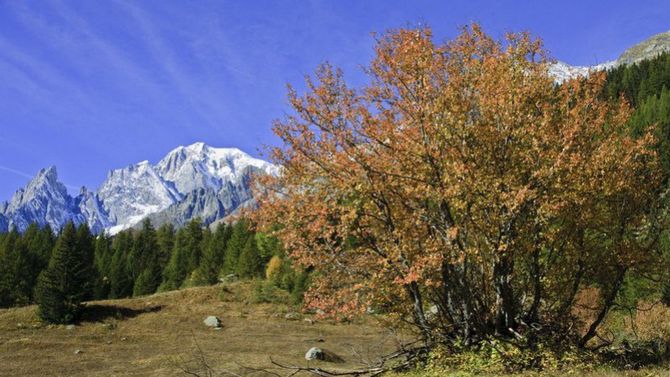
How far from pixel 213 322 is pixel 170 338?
5.34 m

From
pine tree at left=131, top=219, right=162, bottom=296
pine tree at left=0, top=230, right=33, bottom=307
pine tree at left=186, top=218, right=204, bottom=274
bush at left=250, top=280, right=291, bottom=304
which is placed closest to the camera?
bush at left=250, top=280, right=291, bottom=304

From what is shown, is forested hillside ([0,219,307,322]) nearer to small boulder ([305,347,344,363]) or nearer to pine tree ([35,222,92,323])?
pine tree ([35,222,92,323])

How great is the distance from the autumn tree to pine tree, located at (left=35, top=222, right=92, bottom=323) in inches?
1297

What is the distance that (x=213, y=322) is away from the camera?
40.0 meters

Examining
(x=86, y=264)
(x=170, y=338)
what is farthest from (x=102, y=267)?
(x=170, y=338)

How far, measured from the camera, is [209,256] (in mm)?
72438

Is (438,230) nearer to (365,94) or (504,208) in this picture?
(504,208)

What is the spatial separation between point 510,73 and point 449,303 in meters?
6.03

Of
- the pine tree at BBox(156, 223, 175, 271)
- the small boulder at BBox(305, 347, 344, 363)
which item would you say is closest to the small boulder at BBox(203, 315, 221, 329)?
the small boulder at BBox(305, 347, 344, 363)

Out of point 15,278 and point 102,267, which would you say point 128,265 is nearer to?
point 102,267

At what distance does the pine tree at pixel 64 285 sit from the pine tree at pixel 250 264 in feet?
73.2

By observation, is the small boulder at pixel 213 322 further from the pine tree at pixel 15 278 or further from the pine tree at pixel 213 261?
→ the pine tree at pixel 15 278

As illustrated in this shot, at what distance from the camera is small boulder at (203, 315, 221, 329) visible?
39562mm


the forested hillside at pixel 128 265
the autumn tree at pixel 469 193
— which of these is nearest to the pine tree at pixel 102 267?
the forested hillside at pixel 128 265
